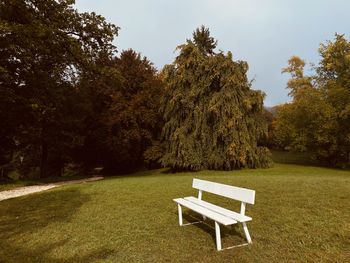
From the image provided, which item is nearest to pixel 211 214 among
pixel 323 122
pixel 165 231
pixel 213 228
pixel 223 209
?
pixel 223 209

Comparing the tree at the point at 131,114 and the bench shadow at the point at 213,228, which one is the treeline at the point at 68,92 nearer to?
the tree at the point at 131,114

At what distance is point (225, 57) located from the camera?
18.7m

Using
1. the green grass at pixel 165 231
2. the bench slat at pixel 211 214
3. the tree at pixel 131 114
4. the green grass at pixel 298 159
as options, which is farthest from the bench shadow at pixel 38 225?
the green grass at pixel 298 159

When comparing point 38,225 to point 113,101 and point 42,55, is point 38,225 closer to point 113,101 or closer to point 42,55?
point 42,55

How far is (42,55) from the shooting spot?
14.2m

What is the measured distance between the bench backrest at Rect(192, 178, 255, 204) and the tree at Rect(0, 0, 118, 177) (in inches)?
305

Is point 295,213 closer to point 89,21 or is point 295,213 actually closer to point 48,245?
point 48,245

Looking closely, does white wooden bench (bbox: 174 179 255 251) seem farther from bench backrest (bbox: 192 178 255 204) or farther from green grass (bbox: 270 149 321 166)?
green grass (bbox: 270 149 321 166)

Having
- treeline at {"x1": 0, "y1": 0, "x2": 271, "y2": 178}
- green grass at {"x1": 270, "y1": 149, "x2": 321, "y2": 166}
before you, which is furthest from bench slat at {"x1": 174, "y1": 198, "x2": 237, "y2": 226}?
green grass at {"x1": 270, "y1": 149, "x2": 321, "y2": 166}

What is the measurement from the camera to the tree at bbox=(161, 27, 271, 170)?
57.9ft

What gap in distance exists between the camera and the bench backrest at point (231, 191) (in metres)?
4.07

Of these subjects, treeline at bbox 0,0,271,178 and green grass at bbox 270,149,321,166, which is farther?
green grass at bbox 270,149,321,166

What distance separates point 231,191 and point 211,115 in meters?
13.7

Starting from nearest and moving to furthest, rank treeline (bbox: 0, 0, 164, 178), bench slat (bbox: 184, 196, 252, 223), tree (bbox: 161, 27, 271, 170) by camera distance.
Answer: bench slat (bbox: 184, 196, 252, 223) → treeline (bbox: 0, 0, 164, 178) → tree (bbox: 161, 27, 271, 170)
